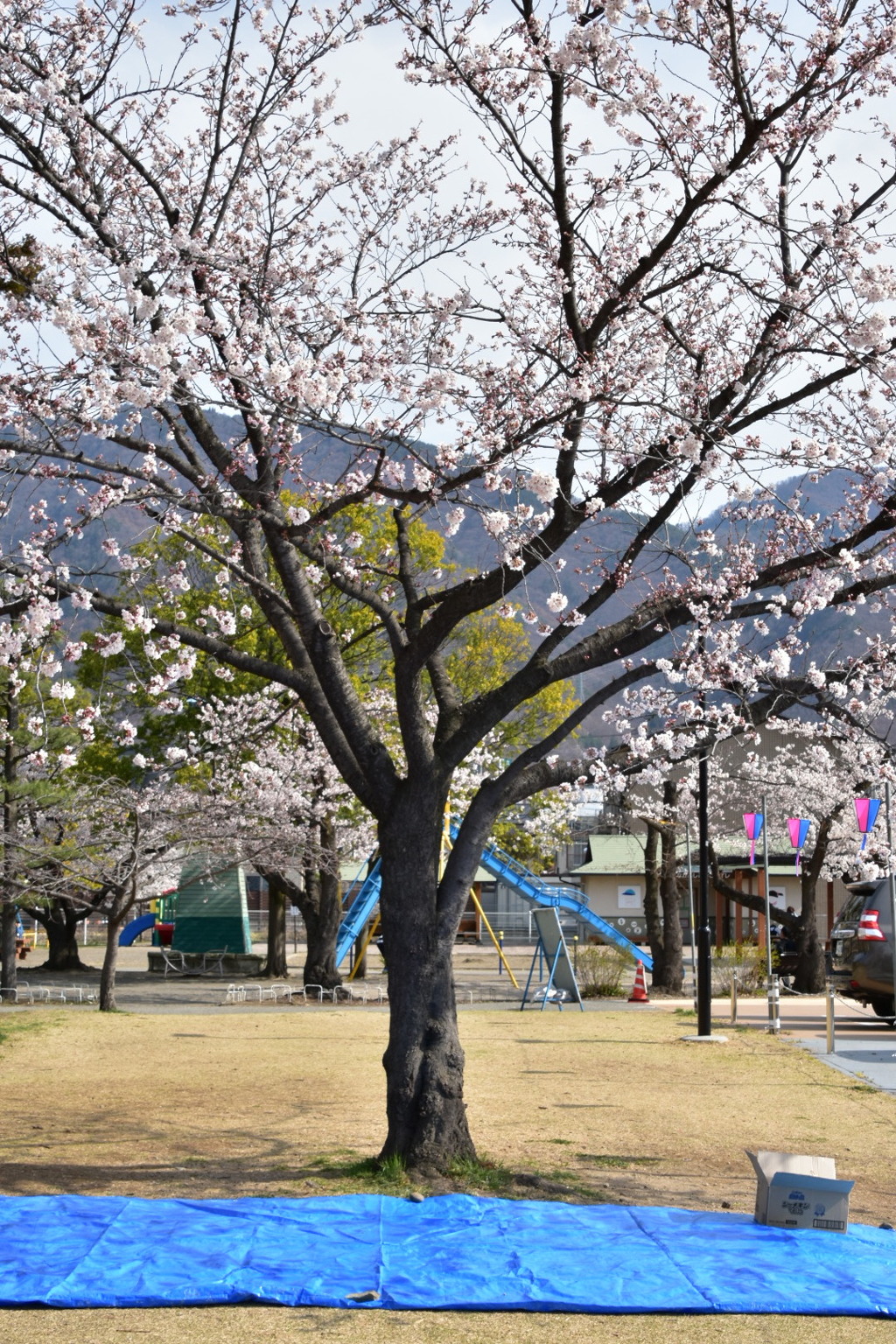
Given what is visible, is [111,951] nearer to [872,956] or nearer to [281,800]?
[281,800]

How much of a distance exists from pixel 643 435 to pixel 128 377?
3.17m

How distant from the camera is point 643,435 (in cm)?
803

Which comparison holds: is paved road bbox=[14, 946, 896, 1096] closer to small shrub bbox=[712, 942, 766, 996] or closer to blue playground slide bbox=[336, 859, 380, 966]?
small shrub bbox=[712, 942, 766, 996]

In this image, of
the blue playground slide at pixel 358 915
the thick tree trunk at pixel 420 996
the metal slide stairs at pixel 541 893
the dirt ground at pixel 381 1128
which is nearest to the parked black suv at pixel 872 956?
the dirt ground at pixel 381 1128

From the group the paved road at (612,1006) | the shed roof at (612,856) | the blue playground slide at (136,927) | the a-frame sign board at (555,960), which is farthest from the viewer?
the shed roof at (612,856)

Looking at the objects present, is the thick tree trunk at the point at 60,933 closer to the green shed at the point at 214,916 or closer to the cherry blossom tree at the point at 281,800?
the green shed at the point at 214,916

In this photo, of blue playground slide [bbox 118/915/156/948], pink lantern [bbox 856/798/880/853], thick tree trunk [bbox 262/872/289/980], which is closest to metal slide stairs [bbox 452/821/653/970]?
thick tree trunk [bbox 262/872/289/980]

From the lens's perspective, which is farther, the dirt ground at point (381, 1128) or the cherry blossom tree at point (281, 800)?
Answer: the cherry blossom tree at point (281, 800)

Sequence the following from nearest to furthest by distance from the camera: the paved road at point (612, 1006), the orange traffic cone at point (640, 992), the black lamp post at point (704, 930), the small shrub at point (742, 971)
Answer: the paved road at point (612, 1006) → the black lamp post at point (704, 930) → the orange traffic cone at point (640, 992) → the small shrub at point (742, 971)

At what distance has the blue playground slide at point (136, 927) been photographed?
152 feet

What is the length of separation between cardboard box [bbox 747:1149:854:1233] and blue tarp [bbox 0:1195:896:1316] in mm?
119

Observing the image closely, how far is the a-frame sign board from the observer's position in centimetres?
2144

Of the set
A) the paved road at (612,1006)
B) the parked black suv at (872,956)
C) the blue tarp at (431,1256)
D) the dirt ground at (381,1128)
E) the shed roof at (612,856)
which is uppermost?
the shed roof at (612,856)

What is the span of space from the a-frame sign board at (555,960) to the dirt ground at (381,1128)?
440 cm
